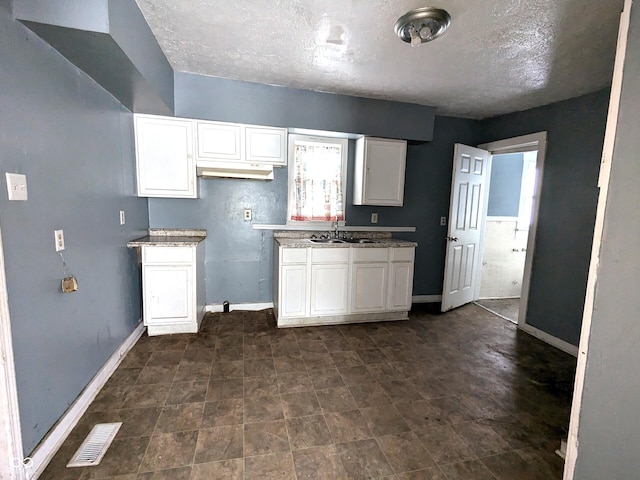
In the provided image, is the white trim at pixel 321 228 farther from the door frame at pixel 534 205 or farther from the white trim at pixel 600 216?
the white trim at pixel 600 216

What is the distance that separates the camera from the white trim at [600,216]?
929mm

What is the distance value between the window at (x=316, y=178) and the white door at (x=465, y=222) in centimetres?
141

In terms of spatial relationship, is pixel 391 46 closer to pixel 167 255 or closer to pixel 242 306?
pixel 167 255

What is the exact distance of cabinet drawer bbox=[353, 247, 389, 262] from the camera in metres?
3.24

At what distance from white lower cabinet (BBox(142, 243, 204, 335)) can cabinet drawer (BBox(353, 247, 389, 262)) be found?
1.67 m

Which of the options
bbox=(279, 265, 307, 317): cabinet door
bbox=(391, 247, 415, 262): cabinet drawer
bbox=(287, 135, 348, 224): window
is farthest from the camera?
bbox=(287, 135, 348, 224): window

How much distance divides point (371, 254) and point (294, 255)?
88 centimetres

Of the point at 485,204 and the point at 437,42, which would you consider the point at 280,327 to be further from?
the point at 485,204

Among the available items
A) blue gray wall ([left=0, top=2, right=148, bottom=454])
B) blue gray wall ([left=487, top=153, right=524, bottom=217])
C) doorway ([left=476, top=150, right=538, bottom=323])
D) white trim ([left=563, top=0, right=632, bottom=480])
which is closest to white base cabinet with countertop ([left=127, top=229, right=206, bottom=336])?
blue gray wall ([left=0, top=2, right=148, bottom=454])

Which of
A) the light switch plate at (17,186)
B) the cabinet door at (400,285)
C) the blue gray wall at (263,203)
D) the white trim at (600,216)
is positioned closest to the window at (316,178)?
the blue gray wall at (263,203)

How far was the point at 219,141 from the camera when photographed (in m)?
2.92

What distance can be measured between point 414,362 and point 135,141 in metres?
3.28

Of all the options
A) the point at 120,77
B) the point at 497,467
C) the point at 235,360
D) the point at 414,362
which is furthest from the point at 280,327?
the point at 120,77

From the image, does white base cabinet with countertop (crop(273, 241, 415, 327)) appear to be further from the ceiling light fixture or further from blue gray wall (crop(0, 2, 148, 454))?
the ceiling light fixture
